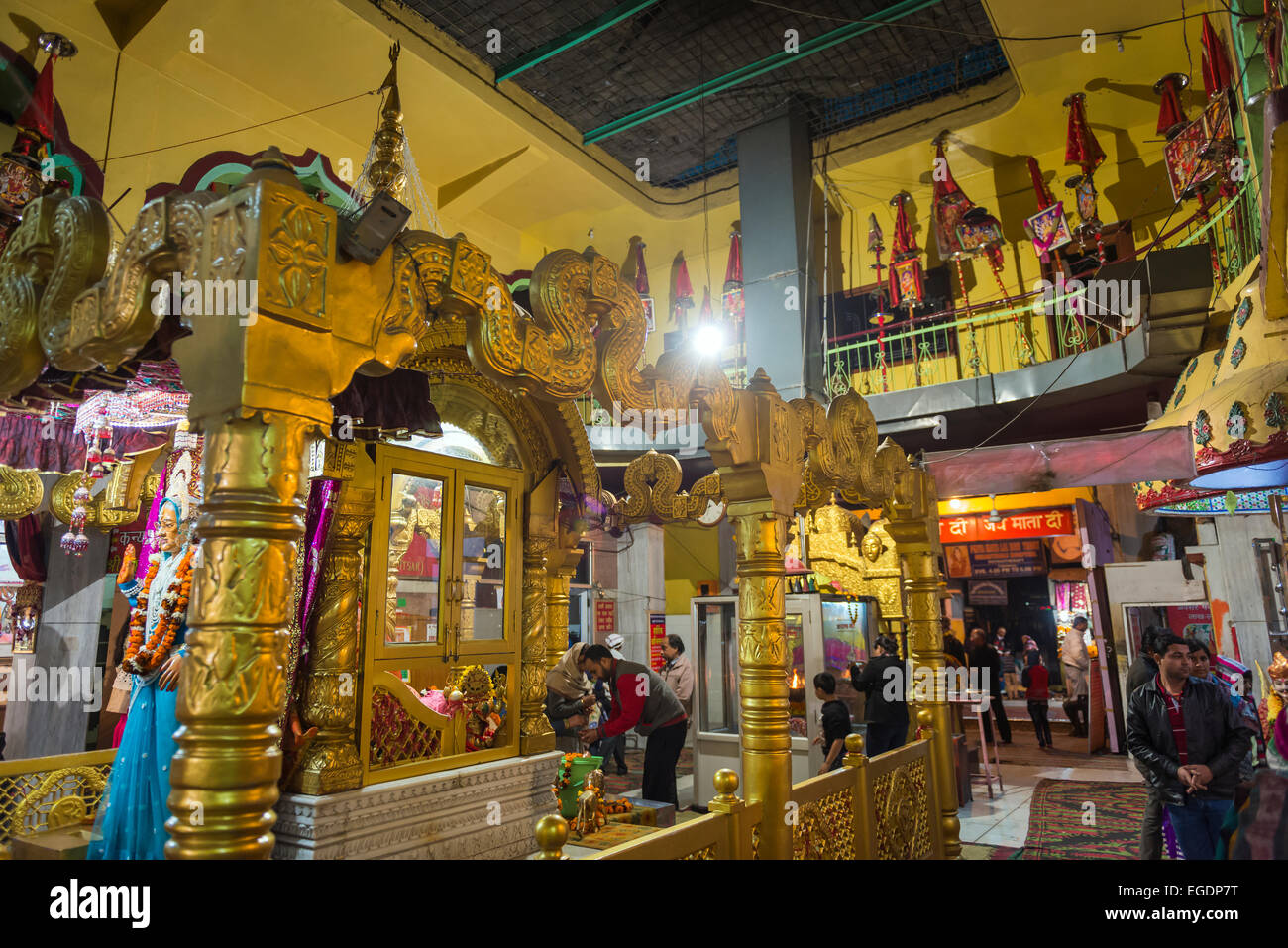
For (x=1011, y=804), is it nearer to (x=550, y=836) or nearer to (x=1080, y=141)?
(x=550, y=836)

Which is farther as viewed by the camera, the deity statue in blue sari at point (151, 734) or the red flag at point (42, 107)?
the red flag at point (42, 107)

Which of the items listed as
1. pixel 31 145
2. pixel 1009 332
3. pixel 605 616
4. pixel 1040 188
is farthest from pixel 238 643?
pixel 1040 188

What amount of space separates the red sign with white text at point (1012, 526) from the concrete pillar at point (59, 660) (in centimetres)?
1156

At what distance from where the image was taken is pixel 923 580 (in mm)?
6102

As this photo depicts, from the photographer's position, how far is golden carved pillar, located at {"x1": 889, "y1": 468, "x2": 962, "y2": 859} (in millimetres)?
5812

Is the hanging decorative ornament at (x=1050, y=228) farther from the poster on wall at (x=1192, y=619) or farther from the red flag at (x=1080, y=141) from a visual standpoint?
the poster on wall at (x=1192, y=619)

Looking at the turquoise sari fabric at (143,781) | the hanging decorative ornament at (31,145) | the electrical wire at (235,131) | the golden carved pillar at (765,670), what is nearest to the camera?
the turquoise sari fabric at (143,781)

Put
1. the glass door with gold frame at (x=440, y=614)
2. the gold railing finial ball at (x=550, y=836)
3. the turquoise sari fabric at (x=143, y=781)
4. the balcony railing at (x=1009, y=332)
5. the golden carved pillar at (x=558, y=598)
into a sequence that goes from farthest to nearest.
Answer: the balcony railing at (x=1009, y=332) → the golden carved pillar at (x=558, y=598) → the glass door with gold frame at (x=440, y=614) → the turquoise sari fabric at (x=143, y=781) → the gold railing finial ball at (x=550, y=836)

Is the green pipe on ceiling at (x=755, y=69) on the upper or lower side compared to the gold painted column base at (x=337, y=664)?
upper

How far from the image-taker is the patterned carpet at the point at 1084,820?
19.2ft

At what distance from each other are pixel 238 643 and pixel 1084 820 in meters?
7.41

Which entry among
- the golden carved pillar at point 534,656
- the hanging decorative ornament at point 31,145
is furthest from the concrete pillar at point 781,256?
the hanging decorative ornament at point 31,145

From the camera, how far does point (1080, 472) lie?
6680 millimetres

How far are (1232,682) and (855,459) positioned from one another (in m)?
4.12
